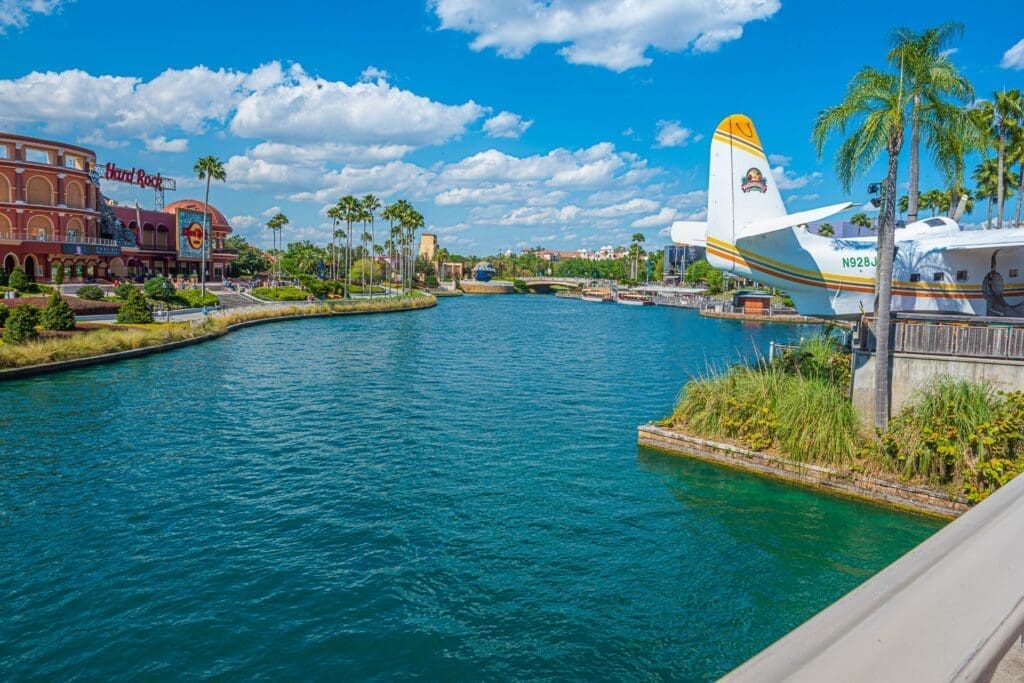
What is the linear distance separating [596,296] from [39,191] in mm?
110938

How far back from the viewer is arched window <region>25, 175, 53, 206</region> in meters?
70.6

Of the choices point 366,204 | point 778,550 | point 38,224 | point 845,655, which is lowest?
point 778,550

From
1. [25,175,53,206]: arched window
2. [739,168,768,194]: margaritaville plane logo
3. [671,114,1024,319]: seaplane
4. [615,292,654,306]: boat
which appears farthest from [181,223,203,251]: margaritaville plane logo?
[739,168,768,194]: margaritaville plane logo

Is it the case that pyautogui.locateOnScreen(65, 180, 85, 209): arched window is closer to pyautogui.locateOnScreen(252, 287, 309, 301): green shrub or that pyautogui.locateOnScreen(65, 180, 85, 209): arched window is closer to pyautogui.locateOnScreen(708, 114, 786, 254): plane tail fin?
pyautogui.locateOnScreen(252, 287, 309, 301): green shrub

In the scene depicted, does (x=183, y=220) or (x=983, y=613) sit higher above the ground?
(x=183, y=220)

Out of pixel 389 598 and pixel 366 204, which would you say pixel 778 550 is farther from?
pixel 366 204

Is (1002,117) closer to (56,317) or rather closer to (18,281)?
(56,317)

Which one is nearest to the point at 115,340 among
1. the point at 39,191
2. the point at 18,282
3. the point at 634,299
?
the point at 18,282

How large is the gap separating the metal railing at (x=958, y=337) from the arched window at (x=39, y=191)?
8313cm

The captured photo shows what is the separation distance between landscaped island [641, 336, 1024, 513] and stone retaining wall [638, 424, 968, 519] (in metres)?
0.04

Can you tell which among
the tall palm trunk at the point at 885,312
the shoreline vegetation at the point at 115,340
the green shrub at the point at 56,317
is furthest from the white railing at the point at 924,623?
the green shrub at the point at 56,317

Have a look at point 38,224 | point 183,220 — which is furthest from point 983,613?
point 183,220

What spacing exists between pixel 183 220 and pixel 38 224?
21.7 m

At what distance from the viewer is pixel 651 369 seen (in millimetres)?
39875
